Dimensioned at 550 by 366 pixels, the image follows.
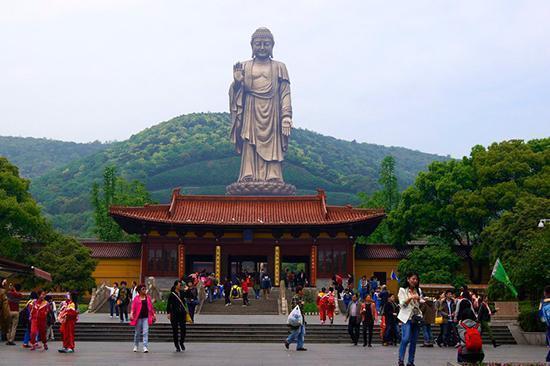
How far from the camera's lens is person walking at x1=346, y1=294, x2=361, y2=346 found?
59.1ft

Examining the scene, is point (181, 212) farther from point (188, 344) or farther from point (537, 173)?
point (188, 344)

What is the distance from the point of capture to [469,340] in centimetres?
1101

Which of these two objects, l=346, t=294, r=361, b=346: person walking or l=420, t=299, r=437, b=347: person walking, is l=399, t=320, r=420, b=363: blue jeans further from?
l=420, t=299, r=437, b=347: person walking

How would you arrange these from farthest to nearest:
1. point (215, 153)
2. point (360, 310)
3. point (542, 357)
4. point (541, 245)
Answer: point (215, 153)
point (541, 245)
point (360, 310)
point (542, 357)

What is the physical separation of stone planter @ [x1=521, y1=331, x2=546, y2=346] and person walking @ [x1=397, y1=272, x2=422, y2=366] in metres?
8.62

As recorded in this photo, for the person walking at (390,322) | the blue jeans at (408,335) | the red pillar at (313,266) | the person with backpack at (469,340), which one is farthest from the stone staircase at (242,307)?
the person with backpack at (469,340)

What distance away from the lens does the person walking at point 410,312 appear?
11.7 meters

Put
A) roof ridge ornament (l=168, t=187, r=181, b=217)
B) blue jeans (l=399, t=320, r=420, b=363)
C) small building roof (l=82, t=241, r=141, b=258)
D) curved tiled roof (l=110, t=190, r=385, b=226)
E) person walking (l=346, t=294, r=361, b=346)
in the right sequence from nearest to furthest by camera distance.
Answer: blue jeans (l=399, t=320, r=420, b=363) → person walking (l=346, t=294, r=361, b=346) → curved tiled roof (l=110, t=190, r=385, b=226) → roof ridge ornament (l=168, t=187, r=181, b=217) → small building roof (l=82, t=241, r=141, b=258)

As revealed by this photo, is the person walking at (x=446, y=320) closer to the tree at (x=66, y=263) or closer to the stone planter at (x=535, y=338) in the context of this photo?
the stone planter at (x=535, y=338)

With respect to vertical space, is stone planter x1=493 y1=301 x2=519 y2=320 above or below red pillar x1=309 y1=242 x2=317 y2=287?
below

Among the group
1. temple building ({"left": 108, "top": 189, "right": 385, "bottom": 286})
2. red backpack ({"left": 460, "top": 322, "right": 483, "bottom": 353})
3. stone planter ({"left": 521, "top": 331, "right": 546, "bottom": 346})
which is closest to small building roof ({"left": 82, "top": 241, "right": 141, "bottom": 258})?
temple building ({"left": 108, "top": 189, "right": 385, "bottom": 286})

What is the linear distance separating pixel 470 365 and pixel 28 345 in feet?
34.5

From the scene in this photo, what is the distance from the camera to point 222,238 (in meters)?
37.8

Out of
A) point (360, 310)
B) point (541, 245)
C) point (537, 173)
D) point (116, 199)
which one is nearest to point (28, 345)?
point (360, 310)
